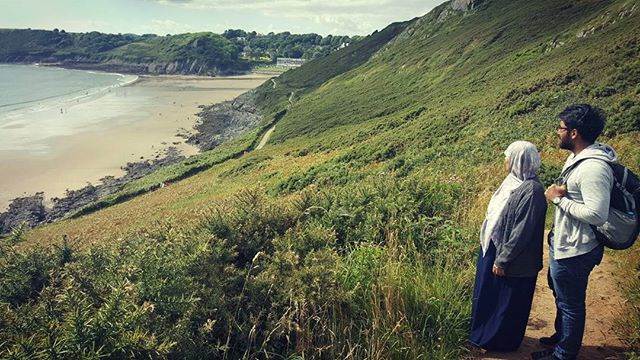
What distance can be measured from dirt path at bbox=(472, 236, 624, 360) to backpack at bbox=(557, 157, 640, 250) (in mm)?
1159

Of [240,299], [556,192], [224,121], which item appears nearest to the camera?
[240,299]

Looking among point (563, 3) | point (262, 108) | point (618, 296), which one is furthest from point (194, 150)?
point (618, 296)

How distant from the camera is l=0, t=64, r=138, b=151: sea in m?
57.9

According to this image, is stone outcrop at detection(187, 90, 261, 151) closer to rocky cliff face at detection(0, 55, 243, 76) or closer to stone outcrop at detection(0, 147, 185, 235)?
stone outcrop at detection(0, 147, 185, 235)

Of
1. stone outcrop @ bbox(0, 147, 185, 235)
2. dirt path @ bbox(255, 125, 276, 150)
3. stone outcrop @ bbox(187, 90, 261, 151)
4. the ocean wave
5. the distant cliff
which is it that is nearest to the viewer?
stone outcrop @ bbox(0, 147, 185, 235)

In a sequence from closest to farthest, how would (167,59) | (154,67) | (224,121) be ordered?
(224,121) < (154,67) < (167,59)

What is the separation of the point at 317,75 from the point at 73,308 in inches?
3952

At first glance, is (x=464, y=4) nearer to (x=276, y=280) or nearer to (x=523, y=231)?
(x=523, y=231)

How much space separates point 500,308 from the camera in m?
4.33

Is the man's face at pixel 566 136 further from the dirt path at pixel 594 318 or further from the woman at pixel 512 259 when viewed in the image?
the dirt path at pixel 594 318

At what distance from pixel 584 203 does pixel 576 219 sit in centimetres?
22

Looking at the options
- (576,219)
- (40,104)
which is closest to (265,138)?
(576,219)

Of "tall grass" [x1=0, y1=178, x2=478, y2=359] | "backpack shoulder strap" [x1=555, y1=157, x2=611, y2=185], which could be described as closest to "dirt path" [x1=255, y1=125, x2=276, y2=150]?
"tall grass" [x1=0, y1=178, x2=478, y2=359]

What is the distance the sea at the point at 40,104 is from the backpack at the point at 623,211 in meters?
59.6
